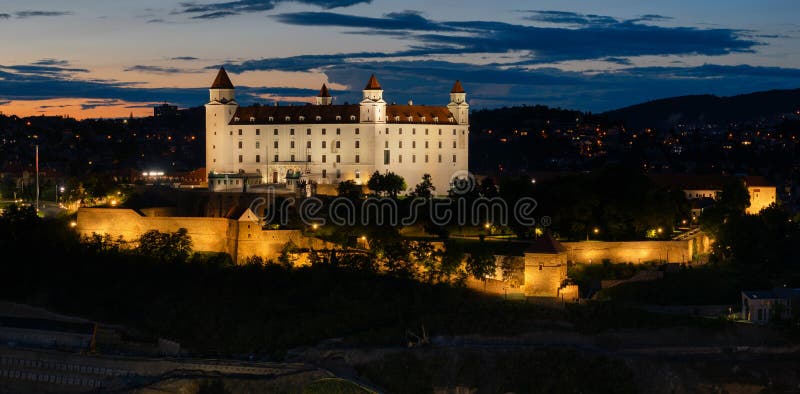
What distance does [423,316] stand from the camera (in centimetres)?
4122

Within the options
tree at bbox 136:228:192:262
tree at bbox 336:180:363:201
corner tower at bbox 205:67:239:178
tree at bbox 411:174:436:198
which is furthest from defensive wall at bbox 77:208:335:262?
corner tower at bbox 205:67:239:178

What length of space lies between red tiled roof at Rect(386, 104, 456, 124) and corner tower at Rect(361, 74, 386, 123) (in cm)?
90

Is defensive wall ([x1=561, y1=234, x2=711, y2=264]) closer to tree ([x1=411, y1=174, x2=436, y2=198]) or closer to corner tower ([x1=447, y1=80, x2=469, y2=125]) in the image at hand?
tree ([x1=411, y1=174, x2=436, y2=198])

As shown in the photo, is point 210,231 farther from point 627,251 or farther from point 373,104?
point 373,104

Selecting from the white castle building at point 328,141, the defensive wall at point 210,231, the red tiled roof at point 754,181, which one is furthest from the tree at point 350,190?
the red tiled roof at point 754,181

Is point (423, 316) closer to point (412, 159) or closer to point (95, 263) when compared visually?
point (95, 263)

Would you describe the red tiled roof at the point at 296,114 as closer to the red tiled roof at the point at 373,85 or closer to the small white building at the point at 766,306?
the red tiled roof at the point at 373,85

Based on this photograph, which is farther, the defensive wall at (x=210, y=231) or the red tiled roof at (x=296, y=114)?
the red tiled roof at (x=296, y=114)

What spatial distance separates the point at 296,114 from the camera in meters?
69.6

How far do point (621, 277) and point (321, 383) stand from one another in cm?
1478

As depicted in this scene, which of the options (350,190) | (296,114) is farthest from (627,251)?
(296,114)

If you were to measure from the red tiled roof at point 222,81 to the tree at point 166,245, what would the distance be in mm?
20310

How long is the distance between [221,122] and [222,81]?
2341mm

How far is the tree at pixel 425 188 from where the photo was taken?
61.8 meters
